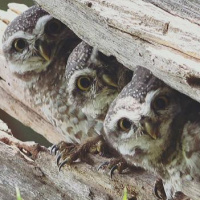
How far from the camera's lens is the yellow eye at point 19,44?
3.72 m

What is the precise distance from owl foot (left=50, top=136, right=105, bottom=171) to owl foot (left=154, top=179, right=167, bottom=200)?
386 mm

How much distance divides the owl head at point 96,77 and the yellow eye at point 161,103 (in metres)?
0.41

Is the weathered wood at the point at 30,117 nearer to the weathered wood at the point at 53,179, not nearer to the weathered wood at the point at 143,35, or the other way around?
the weathered wood at the point at 53,179

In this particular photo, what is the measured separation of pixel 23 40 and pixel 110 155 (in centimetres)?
71

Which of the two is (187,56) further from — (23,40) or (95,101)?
(23,40)

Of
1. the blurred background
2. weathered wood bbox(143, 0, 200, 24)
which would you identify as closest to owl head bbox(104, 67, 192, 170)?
weathered wood bbox(143, 0, 200, 24)

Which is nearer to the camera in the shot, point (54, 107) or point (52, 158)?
point (52, 158)

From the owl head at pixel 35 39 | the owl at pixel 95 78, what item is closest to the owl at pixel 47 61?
the owl head at pixel 35 39

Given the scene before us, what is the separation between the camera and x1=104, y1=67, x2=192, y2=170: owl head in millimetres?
2930

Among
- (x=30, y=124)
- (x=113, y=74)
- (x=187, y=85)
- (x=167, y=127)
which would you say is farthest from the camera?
(x=30, y=124)

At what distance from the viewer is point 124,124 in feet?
9.91

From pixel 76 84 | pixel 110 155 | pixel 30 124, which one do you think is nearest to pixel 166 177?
pixel 110 155

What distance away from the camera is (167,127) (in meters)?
2.94

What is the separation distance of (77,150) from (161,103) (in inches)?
23.4
